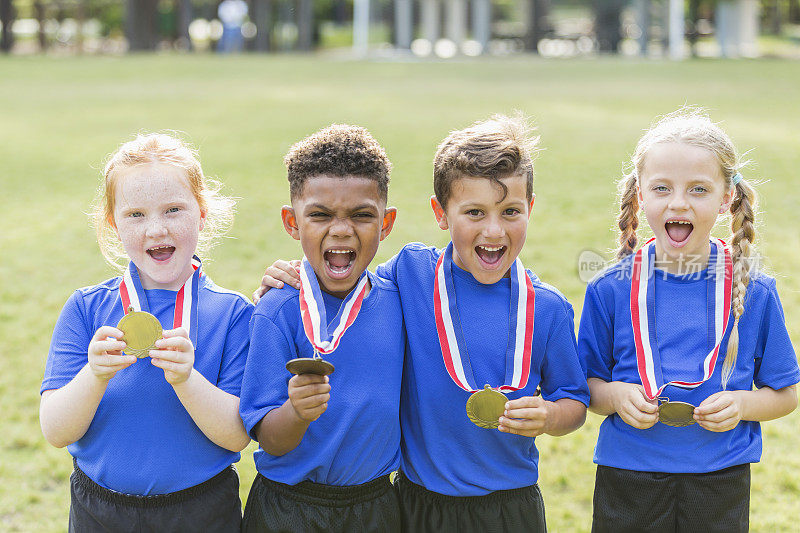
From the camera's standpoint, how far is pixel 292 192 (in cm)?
256

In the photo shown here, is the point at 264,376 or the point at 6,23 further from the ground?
the point at 6,23

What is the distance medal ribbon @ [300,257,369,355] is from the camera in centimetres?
235

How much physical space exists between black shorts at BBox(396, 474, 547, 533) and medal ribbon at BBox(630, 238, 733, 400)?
1.70ft

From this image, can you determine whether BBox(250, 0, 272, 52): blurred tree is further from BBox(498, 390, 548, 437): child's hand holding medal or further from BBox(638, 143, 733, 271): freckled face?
BBox(498, 390, 548, 437): child's hand holding medal

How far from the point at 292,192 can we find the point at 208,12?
41.5 meters

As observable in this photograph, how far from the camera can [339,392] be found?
97.1 inches

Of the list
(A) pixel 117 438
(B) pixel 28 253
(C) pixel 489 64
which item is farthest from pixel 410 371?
(C) pixel 489 64

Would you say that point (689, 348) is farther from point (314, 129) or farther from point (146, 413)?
point (314, 129)

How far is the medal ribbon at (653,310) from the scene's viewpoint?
256 centimetres

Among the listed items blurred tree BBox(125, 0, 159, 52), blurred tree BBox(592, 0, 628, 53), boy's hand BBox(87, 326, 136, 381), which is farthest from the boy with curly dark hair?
blurred tree BBox(125, 0, 159, 52)

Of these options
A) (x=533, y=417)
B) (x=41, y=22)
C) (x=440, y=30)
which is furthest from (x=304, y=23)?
(x=533, y=417)

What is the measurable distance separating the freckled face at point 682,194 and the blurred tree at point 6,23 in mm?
39195

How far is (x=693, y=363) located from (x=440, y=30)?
132 feet

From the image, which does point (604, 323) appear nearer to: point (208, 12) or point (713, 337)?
point (713, 337)
